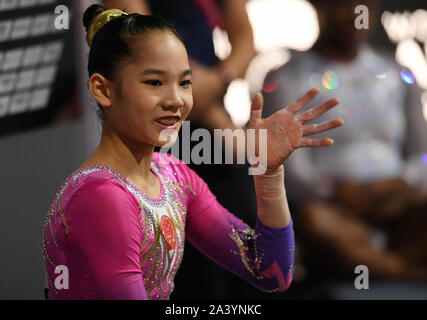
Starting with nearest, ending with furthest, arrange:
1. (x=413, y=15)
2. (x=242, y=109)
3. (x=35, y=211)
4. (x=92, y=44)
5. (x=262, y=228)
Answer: (x=92, y=44) → (x=262, y=228) → (x=35, y=211) → (x=242, y=109) → (x=413, y=15)

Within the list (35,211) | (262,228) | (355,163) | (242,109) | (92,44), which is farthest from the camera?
(355,163)

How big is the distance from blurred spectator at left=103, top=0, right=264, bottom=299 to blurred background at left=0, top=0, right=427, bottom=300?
0.5 inches

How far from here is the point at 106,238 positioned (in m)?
0.95

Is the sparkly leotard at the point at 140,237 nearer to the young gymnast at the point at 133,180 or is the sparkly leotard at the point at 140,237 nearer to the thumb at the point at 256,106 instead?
the young gymnast at the point at 133,180

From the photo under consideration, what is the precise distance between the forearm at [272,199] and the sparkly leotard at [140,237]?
2 centimetres

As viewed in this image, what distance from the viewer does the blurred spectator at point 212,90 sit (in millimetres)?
1626

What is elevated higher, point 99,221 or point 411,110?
point 411,110

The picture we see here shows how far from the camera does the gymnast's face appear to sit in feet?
3.30

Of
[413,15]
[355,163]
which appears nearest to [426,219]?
[355,163]

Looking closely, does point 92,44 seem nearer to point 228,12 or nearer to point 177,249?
point 177,249

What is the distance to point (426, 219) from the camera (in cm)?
260

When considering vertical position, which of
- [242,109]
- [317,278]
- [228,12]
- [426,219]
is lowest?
[317,278]

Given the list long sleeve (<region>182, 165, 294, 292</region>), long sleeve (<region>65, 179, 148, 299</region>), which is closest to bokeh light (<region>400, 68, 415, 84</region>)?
long sleeve (<region>182, 165, 294, 292</region>)

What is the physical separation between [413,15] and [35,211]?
1.80 metres
